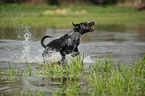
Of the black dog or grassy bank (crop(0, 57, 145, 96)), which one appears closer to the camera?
grassy bank (crop(0, 57, 145, 96))

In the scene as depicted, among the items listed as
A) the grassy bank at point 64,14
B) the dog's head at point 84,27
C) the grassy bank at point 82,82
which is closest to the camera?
the grassy bank at point 82,82

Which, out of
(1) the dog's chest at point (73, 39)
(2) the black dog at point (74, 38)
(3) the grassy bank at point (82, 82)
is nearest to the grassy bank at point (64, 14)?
(2) the black dog at point (74, 38)

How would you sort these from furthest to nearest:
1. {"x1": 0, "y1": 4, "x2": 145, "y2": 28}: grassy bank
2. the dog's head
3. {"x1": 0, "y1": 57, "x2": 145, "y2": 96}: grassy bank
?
1. {"x1": 0, "y1": 4, "x2": 145, "y2": 28}: grassy bank
2. the dog's head
3. {"x1": 0, "y1": 57, "x2": 145, "y2": 96}: grassy bank

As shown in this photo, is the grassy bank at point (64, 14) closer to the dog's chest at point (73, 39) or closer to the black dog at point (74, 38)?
the black dog at point (74, 38)

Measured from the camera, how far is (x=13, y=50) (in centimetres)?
1175

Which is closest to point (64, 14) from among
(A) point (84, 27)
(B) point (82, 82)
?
(A) point (84, 27)

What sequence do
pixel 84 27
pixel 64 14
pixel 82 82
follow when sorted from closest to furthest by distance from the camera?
pixel 82 82
pixel 84 27
pixel 64 14

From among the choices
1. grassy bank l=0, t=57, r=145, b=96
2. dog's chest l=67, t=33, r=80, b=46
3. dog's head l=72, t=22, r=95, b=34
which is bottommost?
grassy bank l=0, t=57, r=145, b=96

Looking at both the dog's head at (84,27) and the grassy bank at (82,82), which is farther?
the dog's head at (84,27)

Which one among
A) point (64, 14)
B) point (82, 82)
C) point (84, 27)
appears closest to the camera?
point (82, 82)

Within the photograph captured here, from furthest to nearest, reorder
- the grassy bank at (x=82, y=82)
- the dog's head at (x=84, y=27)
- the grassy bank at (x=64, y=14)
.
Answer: the grassy bank at (x=64, y=14)
the dog's head at (x=84, y=27)
the grassy bank at (x=82, y=82)

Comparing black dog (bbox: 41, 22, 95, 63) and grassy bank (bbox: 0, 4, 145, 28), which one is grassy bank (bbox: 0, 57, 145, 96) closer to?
black dog (bbox: 41, 22, 95, 63)

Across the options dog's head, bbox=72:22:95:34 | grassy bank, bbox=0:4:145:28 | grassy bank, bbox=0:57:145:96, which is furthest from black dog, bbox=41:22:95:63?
grassy bank, bbox=0:4:145:28

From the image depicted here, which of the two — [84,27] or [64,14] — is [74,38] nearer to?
[84,27]
